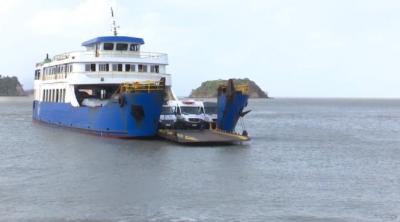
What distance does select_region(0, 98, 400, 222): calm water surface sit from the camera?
18891mm

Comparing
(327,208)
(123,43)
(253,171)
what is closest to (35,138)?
(123,43)

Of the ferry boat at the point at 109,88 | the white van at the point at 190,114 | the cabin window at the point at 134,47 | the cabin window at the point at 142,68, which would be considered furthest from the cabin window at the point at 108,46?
the white van at the point at 190,114

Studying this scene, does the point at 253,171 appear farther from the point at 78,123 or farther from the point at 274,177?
the point at 78,123

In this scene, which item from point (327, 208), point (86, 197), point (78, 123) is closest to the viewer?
point (327, 208)

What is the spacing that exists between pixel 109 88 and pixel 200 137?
14949 mm

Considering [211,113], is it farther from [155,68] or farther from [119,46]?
[119,46]

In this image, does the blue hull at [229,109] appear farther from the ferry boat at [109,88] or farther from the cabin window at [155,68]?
the cabin window at [155,68]

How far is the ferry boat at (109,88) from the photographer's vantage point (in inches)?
1465

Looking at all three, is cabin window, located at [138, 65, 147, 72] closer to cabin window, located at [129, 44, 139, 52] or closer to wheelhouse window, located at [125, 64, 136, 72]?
wheelhouse window, located at [125, 64, 136, 72]

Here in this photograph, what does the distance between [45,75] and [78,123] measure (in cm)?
1236

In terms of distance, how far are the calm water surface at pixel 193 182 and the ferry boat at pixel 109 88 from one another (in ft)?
4.92

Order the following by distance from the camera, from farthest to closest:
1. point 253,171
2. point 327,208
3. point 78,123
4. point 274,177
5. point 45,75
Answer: point 45,75 < point 78,123 < point 253,171 < point 274,177 < point 327,208

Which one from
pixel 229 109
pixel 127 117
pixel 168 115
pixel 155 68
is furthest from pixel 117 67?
pixel 229 109

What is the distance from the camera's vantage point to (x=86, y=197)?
21062 mm
